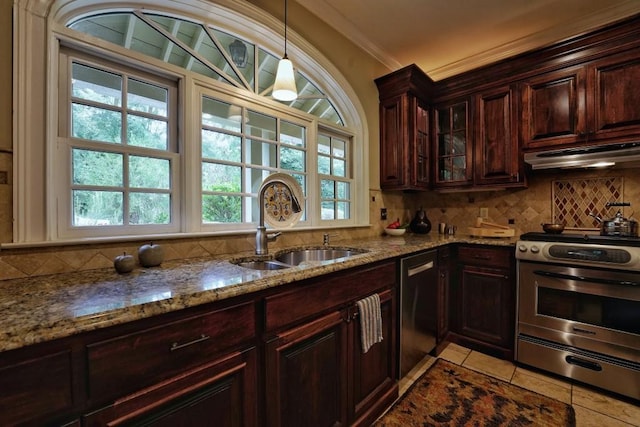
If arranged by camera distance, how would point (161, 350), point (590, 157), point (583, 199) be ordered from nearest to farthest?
1. point (161, 350)
2. point (590, 157)
3. point (583, 199)

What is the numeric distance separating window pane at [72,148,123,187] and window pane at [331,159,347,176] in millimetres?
1687

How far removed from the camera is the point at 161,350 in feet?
2.64

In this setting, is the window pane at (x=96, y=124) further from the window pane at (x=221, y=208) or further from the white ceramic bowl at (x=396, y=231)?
the white ceramic bowl at (x=396, y=231)

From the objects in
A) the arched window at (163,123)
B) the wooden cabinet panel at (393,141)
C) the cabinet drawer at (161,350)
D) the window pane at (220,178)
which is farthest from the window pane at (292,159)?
the cabinet drawer at (161,350)

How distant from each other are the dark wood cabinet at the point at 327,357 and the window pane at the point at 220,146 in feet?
3.53

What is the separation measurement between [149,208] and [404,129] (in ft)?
7.43

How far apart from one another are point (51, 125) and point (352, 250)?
5.60 feet

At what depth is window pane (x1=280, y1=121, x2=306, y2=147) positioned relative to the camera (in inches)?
86.4

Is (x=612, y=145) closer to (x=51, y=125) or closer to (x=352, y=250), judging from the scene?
(x=352, y=250)

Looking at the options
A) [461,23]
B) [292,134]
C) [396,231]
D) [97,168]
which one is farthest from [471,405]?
[461,23]

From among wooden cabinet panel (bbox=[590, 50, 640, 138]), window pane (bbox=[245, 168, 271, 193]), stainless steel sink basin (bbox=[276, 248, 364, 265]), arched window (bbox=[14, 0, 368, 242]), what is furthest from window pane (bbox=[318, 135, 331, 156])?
wooden cabinet panel (bbox=[590, 50, 640, 138])

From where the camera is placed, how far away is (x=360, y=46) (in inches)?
107

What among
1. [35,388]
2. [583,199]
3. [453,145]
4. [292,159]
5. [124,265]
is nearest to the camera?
[35,388]

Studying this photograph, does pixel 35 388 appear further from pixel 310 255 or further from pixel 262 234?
pixel 310 255
